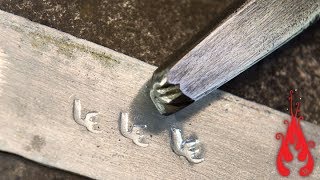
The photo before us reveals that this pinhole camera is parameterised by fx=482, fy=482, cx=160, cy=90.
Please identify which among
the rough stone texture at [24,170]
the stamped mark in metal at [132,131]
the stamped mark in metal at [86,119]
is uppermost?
the stamped mark in metal at [132,131]

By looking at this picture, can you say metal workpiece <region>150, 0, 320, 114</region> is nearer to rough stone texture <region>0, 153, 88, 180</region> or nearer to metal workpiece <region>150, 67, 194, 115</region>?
metal workpiece <region>150, 67, 194, 115</region>

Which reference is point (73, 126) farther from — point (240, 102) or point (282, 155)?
point (282, 155)

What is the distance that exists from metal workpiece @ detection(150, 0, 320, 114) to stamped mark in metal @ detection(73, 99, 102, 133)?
0.53ft

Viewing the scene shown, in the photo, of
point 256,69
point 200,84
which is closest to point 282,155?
point 256,69

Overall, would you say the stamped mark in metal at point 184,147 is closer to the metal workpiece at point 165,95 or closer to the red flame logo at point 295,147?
the metal workpiece at point 165,95

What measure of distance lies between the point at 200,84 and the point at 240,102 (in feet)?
0.71

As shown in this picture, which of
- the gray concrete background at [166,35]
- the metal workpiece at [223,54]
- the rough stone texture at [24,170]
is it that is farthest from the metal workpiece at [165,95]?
the rough stone texture at [24,170]

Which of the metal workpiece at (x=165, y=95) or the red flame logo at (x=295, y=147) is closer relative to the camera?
the metal workpiece at (x=165, y=95)

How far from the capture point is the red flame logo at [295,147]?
1.31 metres

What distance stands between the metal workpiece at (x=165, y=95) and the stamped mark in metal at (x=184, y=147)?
93mm

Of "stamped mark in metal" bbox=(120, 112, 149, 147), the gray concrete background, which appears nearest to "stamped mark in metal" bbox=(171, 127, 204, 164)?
"stamped mark in metal" bbox=(120, 112, 149, 147)

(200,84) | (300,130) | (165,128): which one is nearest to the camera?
(200,84)

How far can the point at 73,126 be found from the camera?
3.90 feet

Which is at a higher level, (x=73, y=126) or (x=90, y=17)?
(x=90, y=17)
